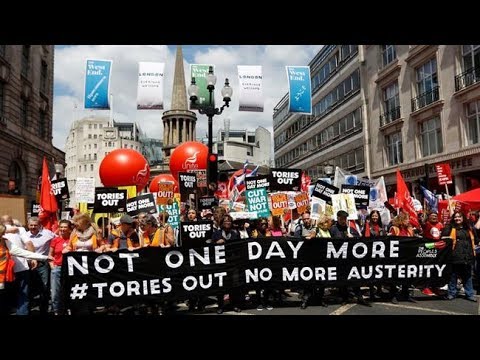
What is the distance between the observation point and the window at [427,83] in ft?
79.3

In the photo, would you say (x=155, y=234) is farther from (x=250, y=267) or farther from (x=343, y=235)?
(x=343, y=235)

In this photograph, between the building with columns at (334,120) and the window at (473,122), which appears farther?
the building with columns at (334,120)

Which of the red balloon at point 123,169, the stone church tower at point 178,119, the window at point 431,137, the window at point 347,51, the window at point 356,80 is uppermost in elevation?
the stone church tower at point 178,119

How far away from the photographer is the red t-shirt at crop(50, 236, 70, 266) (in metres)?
7.32

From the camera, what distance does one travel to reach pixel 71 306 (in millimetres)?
6785

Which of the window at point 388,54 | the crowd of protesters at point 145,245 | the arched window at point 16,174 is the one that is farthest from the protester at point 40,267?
the window at point 388,54

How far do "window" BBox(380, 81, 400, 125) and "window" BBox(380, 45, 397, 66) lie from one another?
1.77 m

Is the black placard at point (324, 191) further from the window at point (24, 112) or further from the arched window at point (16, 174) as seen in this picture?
the window at point (24, 112)

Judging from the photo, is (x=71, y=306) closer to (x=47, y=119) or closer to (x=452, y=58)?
(x=452, y=58)

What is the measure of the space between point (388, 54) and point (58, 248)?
27.9m

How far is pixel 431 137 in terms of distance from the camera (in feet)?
81.9

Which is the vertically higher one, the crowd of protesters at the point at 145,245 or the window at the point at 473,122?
the window at the point at 473,122
